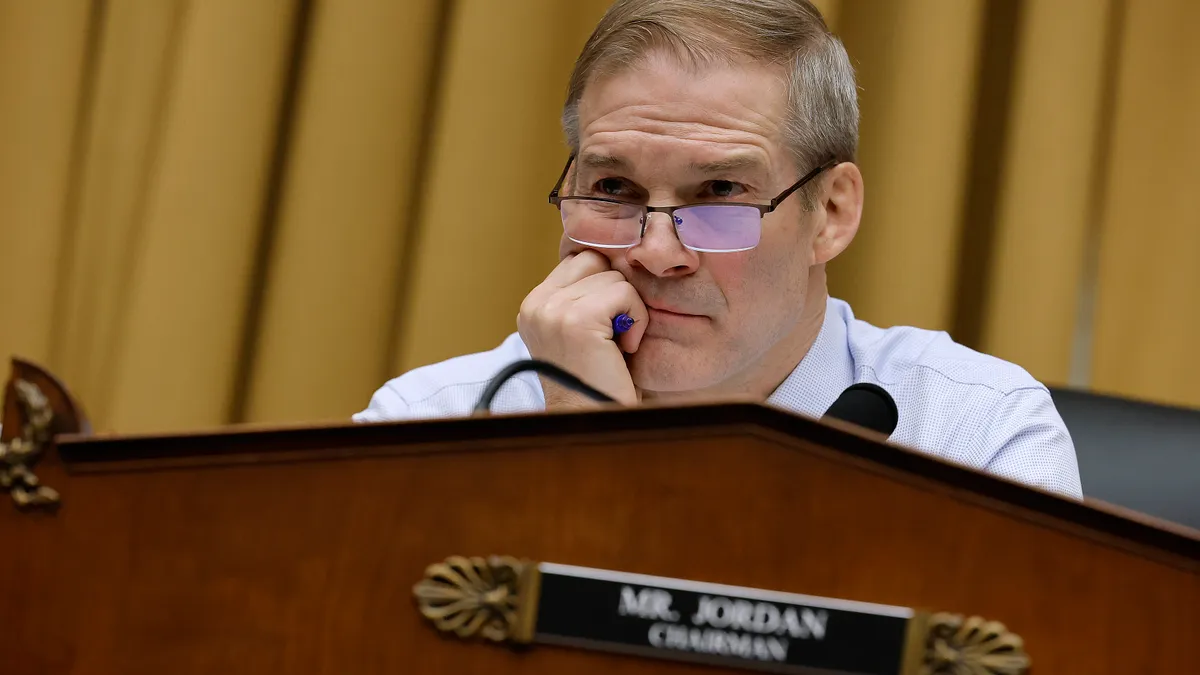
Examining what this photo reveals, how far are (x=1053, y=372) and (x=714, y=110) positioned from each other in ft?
2.65

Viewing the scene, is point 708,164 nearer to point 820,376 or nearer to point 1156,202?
point 820,376

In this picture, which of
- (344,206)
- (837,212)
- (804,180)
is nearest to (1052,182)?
(837,212)

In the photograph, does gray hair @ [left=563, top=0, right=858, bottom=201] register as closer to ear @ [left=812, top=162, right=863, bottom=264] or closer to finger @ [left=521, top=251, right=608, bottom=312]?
ear @ [left=812, top=162, right=863, bottom=264]

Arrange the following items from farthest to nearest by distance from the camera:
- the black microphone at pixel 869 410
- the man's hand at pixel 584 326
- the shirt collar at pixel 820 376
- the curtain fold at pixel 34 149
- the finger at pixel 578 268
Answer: the curtain fold at pixel 34 149
the shirt collar at pixel 820 376
the finger at pixel 578 268
the man's hand at pixel 584 326
the black microphone at pixel 869 410

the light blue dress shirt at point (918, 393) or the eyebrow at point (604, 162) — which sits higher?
the eyebrow at point (604, 162)

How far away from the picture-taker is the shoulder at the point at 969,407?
1.13 m

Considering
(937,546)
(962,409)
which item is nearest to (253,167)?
(962,409)

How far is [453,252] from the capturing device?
1.74 metres

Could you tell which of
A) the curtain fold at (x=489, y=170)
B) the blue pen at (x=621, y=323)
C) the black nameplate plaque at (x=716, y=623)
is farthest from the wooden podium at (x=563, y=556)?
the curtain fold at (x=489, y=170)

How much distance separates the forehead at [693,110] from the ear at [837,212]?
12cm

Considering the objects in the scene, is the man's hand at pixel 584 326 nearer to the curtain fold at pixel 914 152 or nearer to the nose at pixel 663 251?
the nose at pixel 663 251

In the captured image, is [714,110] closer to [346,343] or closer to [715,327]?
[715,327]

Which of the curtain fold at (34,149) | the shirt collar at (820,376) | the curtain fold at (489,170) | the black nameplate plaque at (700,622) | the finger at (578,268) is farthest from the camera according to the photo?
the curtain fold at (34,149)

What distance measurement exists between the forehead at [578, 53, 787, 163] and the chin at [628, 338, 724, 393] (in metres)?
0.20
